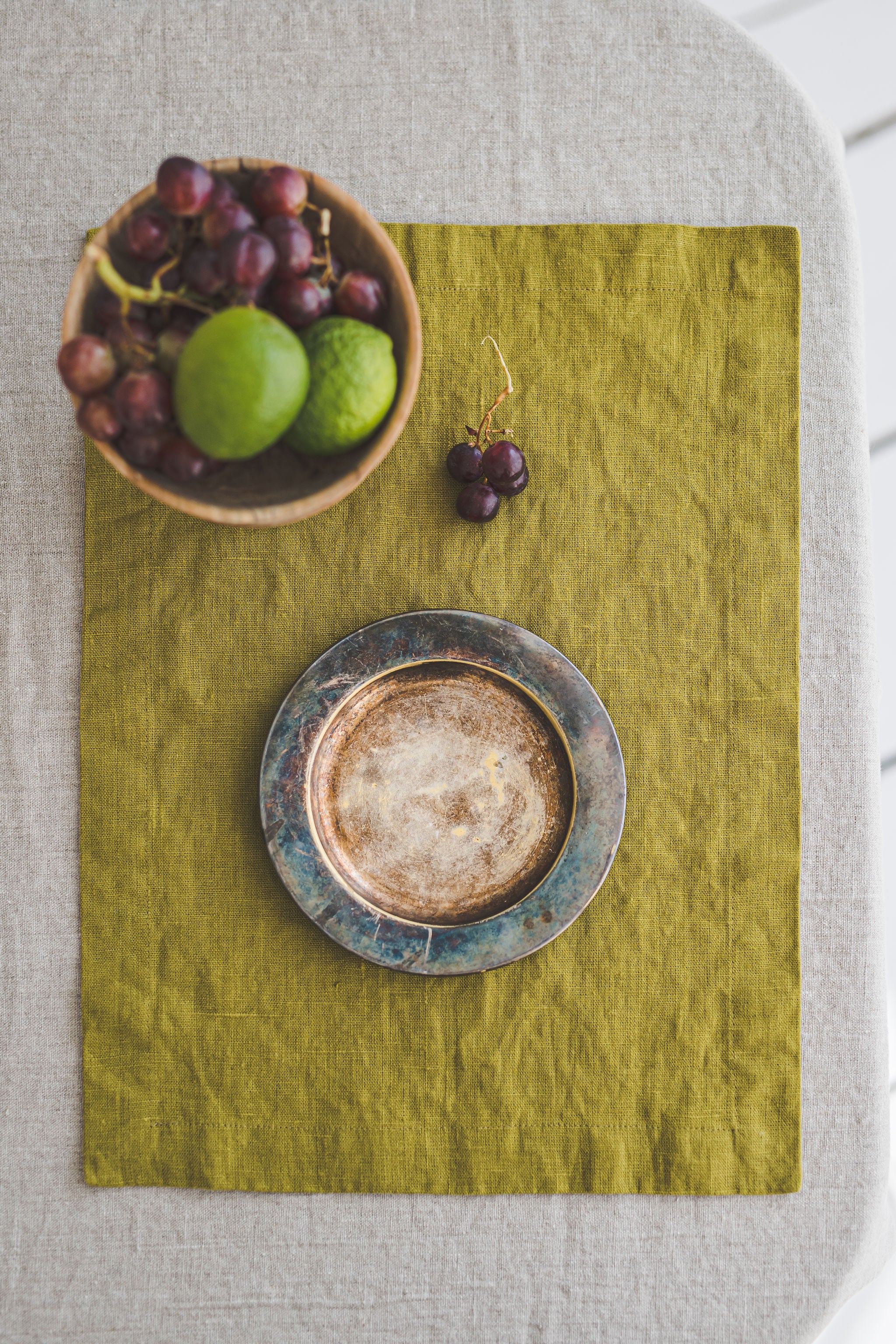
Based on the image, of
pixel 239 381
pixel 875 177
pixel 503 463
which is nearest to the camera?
pixel 239 381

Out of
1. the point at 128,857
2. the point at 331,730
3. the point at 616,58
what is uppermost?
the point at 616,58

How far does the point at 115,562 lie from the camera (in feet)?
2.59

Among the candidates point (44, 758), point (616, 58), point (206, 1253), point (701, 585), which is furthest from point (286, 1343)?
point (616, 58)

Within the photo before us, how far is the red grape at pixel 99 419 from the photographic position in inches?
22.7

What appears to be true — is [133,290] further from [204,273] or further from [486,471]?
[486,471]

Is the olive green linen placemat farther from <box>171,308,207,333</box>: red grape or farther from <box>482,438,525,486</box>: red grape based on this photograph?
<box>171,308,207,333</box>: red grape

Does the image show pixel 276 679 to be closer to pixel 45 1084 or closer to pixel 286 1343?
pixel 45 1084

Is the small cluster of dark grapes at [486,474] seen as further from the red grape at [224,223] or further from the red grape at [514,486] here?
the red grape at [224,223]

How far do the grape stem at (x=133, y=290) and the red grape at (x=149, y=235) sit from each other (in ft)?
0.07

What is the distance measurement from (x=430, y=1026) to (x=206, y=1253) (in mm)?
293

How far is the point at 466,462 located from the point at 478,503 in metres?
0.04

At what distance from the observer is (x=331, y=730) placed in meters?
0.78

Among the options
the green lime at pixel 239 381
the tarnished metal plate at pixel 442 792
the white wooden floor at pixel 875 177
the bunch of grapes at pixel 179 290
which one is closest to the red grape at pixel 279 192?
the bunch of grapes at pixel 179 290

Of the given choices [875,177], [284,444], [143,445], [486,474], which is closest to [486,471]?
[486,474]
